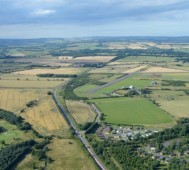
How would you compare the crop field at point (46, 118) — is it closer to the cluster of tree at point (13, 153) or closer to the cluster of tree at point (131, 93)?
the cluster of tree at point (13, 153)

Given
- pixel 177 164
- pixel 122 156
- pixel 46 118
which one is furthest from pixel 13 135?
pixel 177 164

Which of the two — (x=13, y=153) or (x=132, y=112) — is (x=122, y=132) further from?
(x=13, y=153)

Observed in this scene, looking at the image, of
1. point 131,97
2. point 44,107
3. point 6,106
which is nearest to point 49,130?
point 44,107

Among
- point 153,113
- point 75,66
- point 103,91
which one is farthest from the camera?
point 75,66

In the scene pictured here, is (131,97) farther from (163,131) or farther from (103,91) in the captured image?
(163,131)

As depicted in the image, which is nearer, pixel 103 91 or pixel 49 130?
pixel 49 130

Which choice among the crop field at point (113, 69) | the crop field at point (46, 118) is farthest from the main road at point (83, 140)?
the crop field at point (113, 69)
